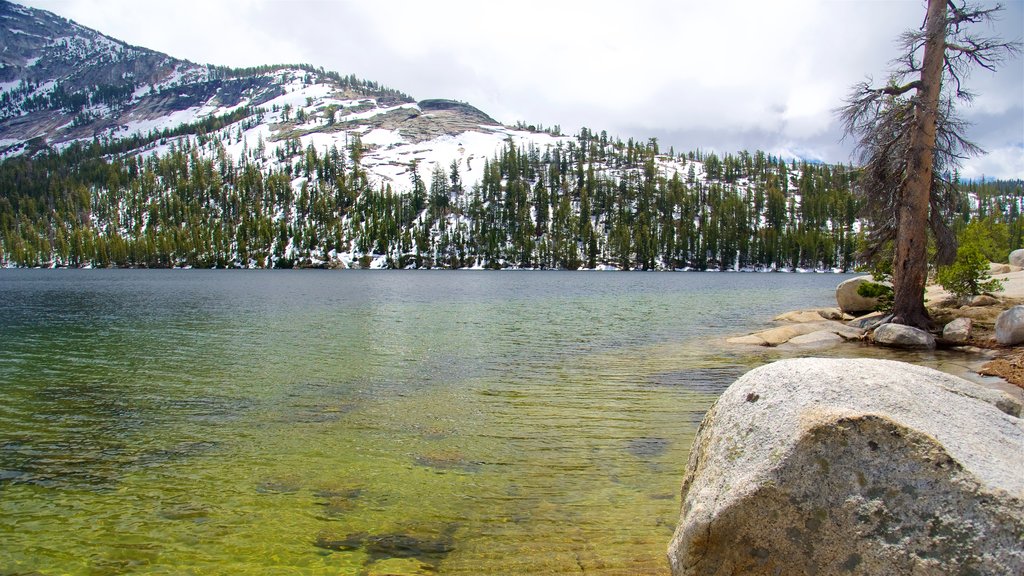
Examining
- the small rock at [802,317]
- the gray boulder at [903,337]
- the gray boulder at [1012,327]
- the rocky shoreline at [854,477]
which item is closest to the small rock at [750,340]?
the gray boulder at [903,337]

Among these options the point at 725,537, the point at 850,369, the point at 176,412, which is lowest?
the point at 176,412

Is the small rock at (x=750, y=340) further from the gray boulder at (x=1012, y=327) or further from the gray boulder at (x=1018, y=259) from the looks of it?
the gray boulder at (x=1018, y=259)

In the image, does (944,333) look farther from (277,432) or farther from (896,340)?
(277,432)

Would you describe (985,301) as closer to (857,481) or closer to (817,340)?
(817,340)

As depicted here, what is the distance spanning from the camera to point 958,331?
2152 centimetres

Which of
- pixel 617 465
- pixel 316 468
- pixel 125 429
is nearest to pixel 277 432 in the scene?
pixel 316 468

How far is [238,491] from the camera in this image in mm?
9188

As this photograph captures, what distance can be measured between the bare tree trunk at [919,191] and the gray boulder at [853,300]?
8.96m

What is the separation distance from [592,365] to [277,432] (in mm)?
11530

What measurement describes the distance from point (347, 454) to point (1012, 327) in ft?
72.1

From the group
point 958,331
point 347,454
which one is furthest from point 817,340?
point 347,454

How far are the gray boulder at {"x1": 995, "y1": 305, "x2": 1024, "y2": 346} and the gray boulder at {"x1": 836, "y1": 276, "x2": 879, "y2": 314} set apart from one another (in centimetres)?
1179

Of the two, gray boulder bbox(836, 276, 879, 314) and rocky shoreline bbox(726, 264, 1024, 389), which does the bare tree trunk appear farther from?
gray boulder bbox(836, 276, 879, 314)

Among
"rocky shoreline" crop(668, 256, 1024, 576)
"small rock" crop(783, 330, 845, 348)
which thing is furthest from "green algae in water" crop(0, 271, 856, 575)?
"small rock" crop(783, 330, 845, 348)
